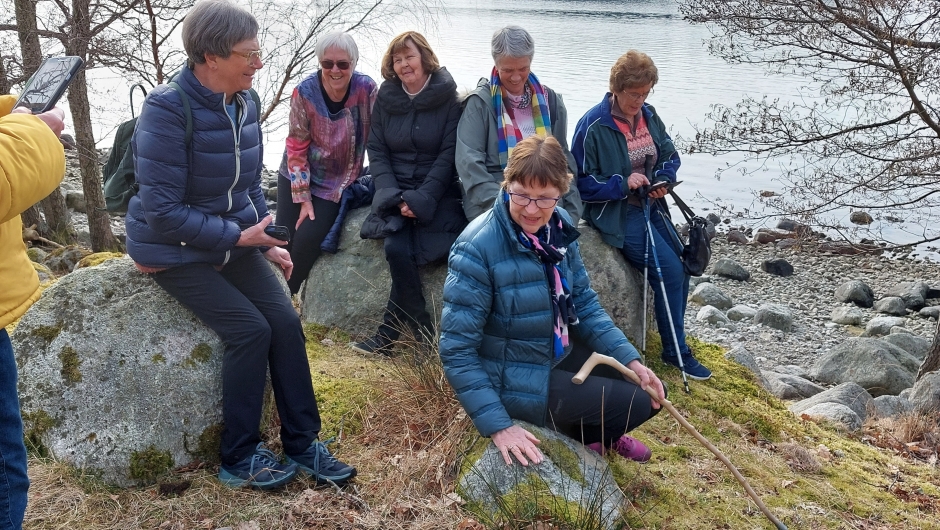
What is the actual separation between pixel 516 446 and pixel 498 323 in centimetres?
53

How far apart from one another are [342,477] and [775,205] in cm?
712

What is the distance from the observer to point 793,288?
13281 millimetres

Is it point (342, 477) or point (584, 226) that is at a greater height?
point (584, 226)

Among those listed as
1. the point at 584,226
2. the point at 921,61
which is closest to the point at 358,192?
the point at 584,226

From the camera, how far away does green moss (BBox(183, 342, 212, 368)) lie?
373 centimetres

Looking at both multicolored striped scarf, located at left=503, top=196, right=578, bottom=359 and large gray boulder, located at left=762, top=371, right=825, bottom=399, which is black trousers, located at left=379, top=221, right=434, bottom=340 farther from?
large gray boulder, located at left=762, top=371, right=825, bottom=399

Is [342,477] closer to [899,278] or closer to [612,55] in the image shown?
[899,278]

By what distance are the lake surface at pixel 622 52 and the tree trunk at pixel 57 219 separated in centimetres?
292

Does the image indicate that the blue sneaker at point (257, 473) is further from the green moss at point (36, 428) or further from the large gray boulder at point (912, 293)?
the large gray boulder at point (912, 293)

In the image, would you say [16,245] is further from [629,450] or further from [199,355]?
[629,450]

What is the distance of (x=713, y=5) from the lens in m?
8.60

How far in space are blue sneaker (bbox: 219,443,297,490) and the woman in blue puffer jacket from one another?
0.87 metres

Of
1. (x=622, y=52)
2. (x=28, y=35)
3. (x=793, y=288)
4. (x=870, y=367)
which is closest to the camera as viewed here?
(x=28, y=35)

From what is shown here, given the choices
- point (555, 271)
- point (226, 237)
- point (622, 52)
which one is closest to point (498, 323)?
point (555, 271)
